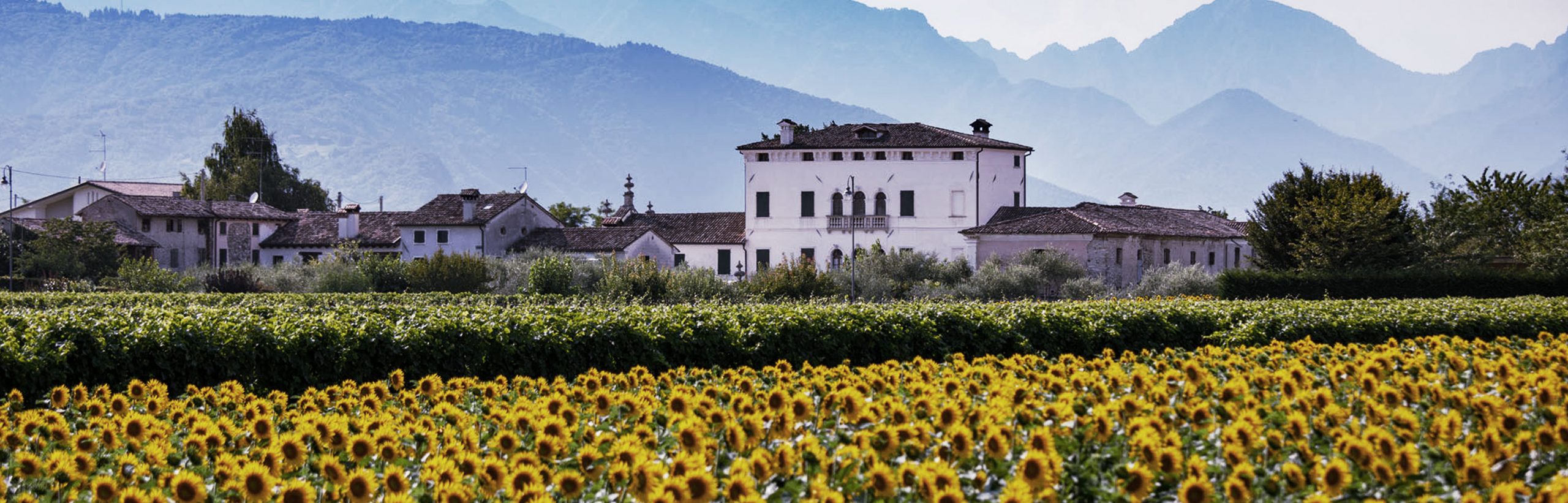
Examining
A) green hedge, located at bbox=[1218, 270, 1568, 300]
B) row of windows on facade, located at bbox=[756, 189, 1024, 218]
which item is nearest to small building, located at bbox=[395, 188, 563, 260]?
row of windows on facade, located at bbox=[756, 189, 1024, 218]

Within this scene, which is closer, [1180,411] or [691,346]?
[1180,411]

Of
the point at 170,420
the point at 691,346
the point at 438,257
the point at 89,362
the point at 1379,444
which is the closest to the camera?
the point at 1379,444

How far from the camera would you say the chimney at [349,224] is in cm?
6066

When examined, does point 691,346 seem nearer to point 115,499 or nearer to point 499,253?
point 115,499

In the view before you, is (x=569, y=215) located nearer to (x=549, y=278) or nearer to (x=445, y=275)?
(x=445, y=275)

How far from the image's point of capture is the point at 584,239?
186 feet

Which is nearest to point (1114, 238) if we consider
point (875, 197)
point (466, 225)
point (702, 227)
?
point (875, 197)

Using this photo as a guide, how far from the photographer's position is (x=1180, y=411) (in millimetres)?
5848

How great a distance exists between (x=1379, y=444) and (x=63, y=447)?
5750 mm

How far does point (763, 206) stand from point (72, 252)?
89.9ft

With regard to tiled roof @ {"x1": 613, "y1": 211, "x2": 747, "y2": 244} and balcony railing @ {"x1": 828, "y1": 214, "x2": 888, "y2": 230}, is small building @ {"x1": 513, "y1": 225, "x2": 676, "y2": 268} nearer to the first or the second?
tiled roof @ {"x1": 613, "y1": 211, "x2": 747, "y2": 244}

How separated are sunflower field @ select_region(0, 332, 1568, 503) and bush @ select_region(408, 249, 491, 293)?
29.8 m

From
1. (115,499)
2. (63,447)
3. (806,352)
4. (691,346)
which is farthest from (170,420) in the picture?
(806,352)

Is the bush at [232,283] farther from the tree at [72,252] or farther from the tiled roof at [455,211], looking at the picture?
the tiled roof at [455,211]
